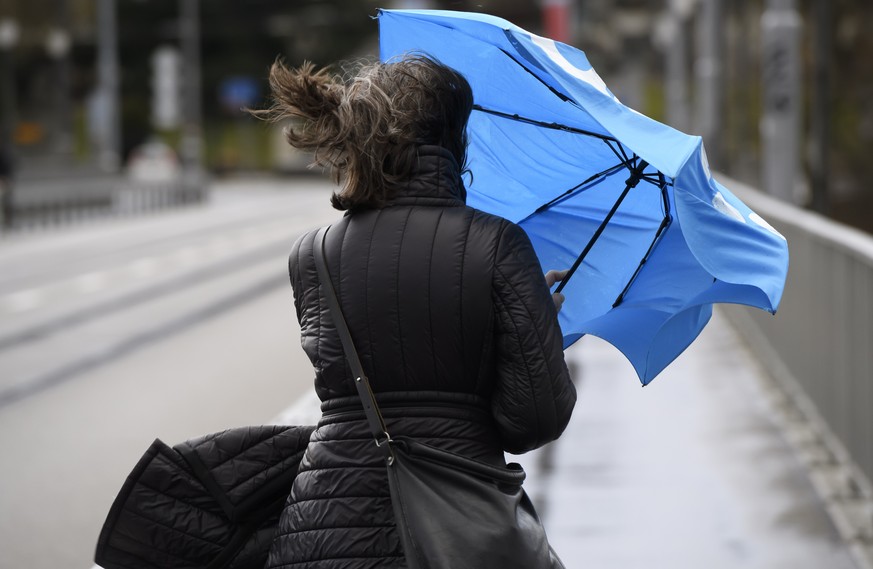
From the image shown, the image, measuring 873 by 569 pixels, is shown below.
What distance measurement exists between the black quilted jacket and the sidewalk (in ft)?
8.45

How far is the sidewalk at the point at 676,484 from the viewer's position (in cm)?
574

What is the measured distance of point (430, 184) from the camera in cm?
277

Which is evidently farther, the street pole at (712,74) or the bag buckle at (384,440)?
the street pole at (712,74)

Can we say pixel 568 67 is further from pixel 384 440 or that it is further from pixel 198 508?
pixel 198 508

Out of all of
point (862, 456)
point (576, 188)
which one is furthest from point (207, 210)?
point (576, 188)

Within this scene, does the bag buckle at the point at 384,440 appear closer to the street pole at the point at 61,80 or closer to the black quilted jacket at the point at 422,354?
the black quilted jacket at the point at 422,354

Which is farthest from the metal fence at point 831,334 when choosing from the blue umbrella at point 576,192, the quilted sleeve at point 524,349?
the quilted sleeve at point 524,349

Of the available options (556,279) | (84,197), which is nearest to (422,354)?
(556,279)

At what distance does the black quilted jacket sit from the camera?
8.75 feet

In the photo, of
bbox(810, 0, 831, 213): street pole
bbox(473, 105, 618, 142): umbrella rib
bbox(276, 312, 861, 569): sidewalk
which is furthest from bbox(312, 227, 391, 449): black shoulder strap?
bbox(810, 0, 831, 213): street pole

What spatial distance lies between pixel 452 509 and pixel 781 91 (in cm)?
1124

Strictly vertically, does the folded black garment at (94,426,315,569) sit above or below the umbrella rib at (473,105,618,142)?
below

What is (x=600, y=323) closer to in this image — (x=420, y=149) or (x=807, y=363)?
(x=420, y=149)

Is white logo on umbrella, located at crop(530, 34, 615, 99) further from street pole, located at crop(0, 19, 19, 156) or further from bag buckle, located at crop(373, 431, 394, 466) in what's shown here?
street pole, located at crop(0, 19, 19, 156)
